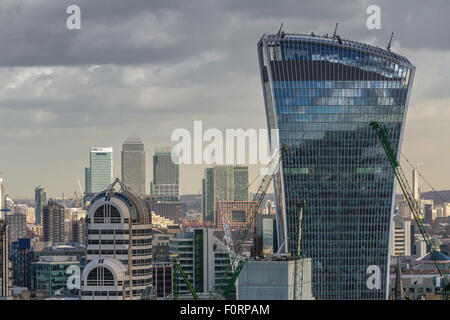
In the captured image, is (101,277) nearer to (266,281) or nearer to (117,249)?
(117,249)

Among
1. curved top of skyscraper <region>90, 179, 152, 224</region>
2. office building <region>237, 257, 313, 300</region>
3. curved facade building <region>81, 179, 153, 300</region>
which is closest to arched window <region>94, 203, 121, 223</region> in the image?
curved facade building <region>81, 179, 153, 300</region>

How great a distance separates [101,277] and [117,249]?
29.9 ft

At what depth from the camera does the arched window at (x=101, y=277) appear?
182 m

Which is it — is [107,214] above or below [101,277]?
above

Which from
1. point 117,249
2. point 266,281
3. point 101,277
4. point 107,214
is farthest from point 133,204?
point 266,281

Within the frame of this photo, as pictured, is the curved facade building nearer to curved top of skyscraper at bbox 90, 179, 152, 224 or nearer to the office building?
curved top of skyscraper at bbox 90, 179, 152, 224

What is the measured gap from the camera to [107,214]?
188000mm

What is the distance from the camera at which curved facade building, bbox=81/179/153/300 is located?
599ft

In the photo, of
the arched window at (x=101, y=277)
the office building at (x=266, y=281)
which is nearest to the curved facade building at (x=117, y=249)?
the arched window at (x=101, y=277)

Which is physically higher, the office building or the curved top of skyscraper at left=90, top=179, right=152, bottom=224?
the curved top of skyscraper at left=90, top=179, right=152, bottom=224

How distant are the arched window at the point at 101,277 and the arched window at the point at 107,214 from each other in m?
9.90

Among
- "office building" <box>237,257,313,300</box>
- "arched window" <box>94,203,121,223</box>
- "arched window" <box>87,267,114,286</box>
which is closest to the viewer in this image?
"office building" <box>237,257,313,300</box>
